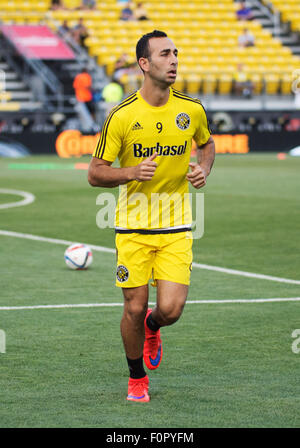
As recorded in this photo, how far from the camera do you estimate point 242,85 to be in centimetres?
3525

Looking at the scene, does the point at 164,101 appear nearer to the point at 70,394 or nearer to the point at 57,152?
the point at 70,394

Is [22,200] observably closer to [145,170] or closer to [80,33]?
[145,170]

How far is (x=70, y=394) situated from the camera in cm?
564

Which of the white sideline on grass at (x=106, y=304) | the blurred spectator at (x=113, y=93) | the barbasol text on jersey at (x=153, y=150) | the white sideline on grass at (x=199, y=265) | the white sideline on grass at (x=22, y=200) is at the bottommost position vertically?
the white sideline on grass at (x=106, y=304)

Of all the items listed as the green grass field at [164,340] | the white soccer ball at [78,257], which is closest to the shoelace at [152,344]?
the green grass field at [164,340]

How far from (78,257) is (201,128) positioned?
4545 mm

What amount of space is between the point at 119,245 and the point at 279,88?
30.8 metres

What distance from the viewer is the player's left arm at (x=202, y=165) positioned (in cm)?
575

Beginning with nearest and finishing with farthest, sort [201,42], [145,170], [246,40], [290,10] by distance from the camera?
[145,170] < [201,42] < [246,40] < [290,10]

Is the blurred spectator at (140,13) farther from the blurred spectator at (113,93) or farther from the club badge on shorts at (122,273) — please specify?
the club badge on shorts at (122,273)

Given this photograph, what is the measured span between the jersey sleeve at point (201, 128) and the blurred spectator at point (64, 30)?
2923cm

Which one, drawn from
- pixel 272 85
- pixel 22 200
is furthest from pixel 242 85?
pixel 22 200

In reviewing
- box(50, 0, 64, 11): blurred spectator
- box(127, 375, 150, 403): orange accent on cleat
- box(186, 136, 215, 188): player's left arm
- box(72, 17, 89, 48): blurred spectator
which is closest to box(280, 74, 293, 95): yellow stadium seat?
box(72, 17, 89, 48): blurred spectator

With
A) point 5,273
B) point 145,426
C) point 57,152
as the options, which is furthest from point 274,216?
point 57,152
